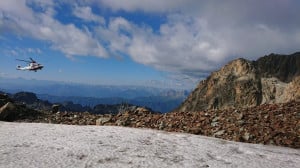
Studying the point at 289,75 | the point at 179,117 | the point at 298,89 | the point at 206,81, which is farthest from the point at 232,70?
the point at 179,117

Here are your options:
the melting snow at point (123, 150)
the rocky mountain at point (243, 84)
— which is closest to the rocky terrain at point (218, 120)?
the melting snow at point (123, 150)

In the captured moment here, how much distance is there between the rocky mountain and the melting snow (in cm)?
12315

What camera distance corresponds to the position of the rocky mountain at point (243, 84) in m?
149

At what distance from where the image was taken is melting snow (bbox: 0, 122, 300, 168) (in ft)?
37.0

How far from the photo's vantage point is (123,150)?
12578mm

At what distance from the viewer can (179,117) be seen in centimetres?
1839

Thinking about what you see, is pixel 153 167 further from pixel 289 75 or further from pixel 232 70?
pixel 289 75

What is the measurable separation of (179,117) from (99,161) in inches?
303

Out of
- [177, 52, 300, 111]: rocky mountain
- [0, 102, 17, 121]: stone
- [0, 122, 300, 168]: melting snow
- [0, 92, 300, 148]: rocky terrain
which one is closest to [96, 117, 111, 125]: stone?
[0, 92, 300, 148]: rocky terrain

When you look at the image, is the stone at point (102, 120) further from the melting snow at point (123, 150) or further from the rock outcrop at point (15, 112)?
the rock outcrop at point (15, 112)

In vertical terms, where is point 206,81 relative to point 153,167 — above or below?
above

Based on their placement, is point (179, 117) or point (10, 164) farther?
point (179, 117)

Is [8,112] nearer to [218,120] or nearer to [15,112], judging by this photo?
[15,112]

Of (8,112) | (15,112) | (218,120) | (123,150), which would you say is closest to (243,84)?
(218,120)
